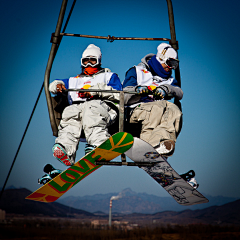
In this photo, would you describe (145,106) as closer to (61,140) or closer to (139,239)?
(61,140)

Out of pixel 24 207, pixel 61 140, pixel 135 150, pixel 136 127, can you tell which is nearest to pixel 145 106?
pixel 136 127

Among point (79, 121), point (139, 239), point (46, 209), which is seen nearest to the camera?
point (79, 121)

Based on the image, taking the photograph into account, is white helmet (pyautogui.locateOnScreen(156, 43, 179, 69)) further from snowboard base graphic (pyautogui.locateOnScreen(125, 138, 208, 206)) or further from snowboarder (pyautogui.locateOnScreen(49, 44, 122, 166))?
snowboard base graphic (pyautogui.locateOnScreen(125, 138, 208, 206))

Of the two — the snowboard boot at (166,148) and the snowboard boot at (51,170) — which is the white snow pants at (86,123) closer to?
the snowboard boot at (51,170)

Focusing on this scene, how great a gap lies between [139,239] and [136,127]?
35.0 metres

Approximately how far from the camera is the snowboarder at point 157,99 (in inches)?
171

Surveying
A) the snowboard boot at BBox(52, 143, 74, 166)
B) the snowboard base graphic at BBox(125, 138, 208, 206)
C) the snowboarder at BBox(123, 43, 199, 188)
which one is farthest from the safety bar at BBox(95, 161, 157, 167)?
the snowboard boot at BBox(52, 143, 74, 166)

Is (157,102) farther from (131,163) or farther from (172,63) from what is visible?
(131,163)

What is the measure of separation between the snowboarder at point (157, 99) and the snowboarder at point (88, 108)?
26 cm

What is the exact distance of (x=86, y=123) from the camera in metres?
4.31

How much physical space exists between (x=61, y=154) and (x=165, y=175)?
52.6 inches

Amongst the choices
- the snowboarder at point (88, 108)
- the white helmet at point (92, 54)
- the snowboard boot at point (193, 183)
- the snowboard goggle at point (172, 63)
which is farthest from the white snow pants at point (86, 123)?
the snowboard boot at point (193, 183)

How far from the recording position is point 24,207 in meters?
61.2

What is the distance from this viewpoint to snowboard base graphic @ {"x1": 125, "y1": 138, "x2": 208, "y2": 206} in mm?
4129
